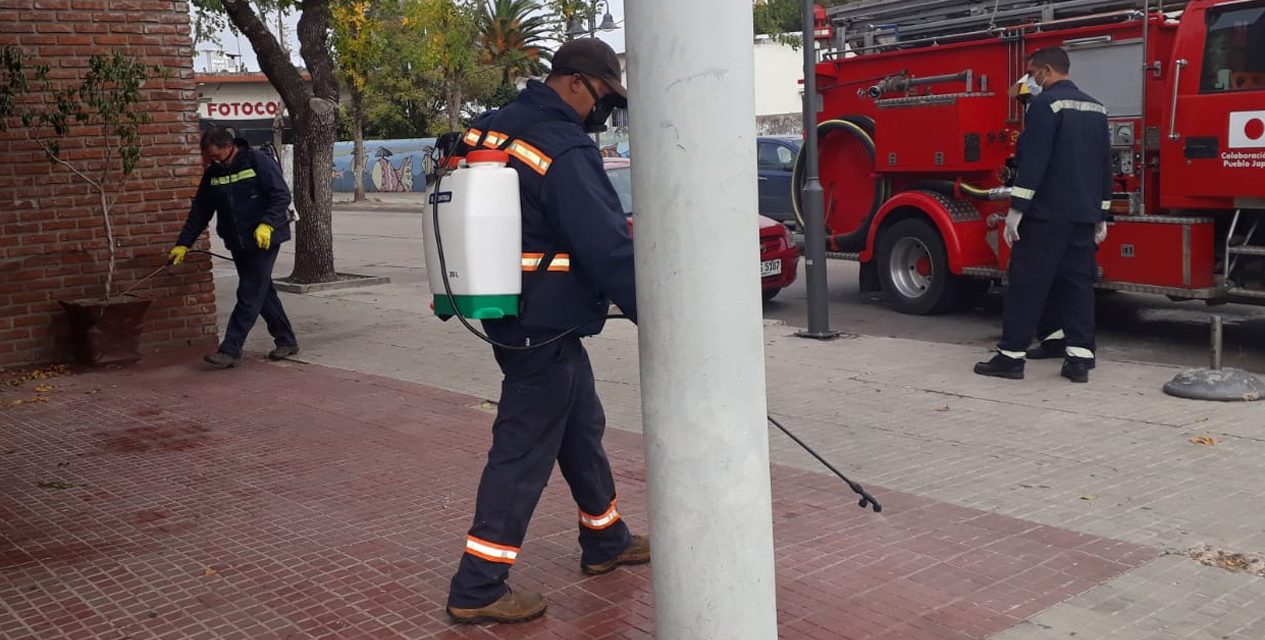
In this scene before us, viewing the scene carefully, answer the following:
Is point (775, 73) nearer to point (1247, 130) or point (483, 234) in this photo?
point (1247, 130)

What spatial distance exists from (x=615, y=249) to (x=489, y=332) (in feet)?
1.87

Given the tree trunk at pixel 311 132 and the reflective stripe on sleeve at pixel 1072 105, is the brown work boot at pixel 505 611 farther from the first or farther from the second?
the tree trunk at pixel 311 132

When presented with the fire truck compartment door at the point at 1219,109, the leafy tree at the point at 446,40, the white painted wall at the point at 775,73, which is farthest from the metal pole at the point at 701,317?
the white painted wall at the point at 775,73

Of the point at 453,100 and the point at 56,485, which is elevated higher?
the point at 453,100

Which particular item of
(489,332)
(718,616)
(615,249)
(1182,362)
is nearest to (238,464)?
(489,332)

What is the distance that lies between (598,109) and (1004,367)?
4897 millimetres

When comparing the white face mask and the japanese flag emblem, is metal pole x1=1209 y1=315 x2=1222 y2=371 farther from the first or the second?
the white face mask

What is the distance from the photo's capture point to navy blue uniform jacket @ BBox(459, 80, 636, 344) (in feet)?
13.8

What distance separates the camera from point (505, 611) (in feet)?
14.7

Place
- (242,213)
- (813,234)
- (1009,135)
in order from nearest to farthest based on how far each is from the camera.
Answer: (242,213), (813,234), (1009,135)

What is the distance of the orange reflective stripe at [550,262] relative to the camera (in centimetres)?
435

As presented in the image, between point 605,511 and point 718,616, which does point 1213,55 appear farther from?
point 718,616

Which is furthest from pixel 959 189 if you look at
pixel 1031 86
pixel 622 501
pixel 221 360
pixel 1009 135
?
pixel 622 501

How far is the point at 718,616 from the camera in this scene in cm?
325
